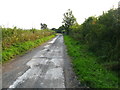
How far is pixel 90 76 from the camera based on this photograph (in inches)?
246

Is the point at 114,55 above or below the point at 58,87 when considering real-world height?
above

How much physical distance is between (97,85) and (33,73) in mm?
3371

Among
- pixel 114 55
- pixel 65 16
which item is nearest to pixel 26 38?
pixel 114 55

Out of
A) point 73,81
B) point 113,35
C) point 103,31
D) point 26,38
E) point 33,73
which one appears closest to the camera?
point 73,81

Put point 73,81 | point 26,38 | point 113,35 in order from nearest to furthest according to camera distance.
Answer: point 73,81 → point 113,35 → point 26,38

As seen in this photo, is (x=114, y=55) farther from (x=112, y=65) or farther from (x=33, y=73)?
(x=33, y=73)

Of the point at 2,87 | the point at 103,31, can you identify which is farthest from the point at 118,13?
the point at 2,87

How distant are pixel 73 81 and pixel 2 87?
296 centimetres

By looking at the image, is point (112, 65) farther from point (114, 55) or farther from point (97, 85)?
point (97, 85)

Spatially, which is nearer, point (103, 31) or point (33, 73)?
point (33, 73)

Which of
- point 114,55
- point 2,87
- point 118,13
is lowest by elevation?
point 2,87

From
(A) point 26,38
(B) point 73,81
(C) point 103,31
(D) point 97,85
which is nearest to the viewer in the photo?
(D) point 97,85

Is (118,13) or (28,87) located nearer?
(28,87)

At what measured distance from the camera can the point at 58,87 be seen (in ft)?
17.4
